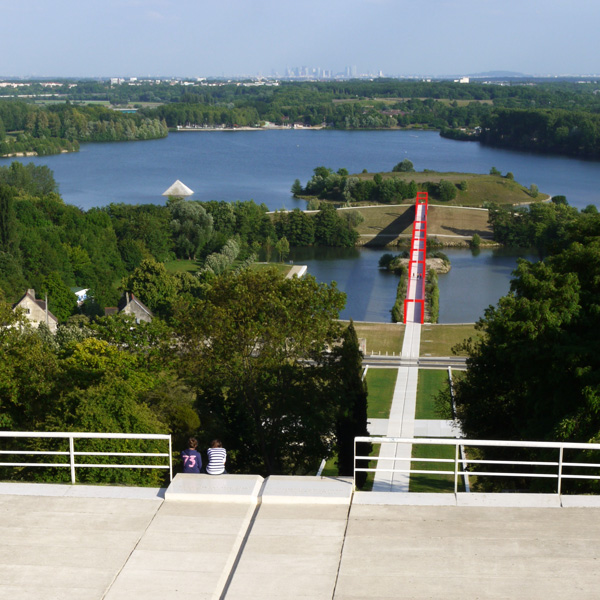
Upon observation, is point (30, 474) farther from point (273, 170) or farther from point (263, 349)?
point (273, 170)

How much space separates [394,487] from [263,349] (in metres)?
3.15

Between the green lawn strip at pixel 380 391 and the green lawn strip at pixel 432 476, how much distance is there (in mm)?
3366

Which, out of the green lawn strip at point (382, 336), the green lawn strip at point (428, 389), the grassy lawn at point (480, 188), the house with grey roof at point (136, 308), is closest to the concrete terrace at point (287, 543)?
the green lawn strip at point (428, 389)

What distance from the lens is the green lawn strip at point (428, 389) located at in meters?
21.0

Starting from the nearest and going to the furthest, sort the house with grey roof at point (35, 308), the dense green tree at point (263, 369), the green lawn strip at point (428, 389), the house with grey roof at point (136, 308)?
the dense green tree at point (263, 369), the green lawn strip at point (428, 389), the house with grey roof at point (35, 308), the house with grey roof at point (136, 308)

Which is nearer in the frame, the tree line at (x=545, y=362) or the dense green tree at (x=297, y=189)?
the tree line at (x=545, y=362)

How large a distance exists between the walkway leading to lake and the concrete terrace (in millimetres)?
604

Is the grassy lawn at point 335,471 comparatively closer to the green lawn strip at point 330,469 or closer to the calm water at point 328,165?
the green lawn strip at point 330,469

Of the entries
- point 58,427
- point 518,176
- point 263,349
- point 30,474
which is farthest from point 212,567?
point 518,176

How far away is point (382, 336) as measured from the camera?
107ft

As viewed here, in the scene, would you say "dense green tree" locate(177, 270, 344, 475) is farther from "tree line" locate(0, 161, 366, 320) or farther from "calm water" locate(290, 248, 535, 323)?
"calm water" locate(290, 248, 535, 323)

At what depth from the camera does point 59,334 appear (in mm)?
22750

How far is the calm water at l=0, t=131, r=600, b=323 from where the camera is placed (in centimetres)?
4697

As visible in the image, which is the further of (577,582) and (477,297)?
(477,297)
